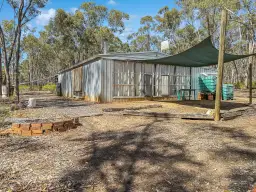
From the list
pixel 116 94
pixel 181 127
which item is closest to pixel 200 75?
pixel 116 94

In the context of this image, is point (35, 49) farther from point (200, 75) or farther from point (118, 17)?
point (200, 75)

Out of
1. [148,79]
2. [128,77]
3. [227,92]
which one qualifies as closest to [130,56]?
[128,77]

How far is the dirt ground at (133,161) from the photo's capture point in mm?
2275

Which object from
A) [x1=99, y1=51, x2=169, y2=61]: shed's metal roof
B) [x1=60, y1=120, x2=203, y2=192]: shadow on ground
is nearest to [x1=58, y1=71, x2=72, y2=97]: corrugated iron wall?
[x1=99, y1=51, x2=169, y2=61]: shed's metal roof

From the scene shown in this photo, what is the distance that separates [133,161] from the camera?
294 centimetres

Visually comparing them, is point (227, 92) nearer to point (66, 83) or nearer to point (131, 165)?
point (131, 165)

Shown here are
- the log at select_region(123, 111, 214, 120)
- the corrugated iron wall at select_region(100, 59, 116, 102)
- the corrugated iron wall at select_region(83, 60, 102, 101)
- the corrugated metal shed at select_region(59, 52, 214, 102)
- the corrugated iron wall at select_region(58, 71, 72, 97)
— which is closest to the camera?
the log at select_region(123, 111, 214, 120)

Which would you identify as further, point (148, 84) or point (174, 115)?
point (148, 84)

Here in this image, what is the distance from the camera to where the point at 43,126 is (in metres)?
4.47

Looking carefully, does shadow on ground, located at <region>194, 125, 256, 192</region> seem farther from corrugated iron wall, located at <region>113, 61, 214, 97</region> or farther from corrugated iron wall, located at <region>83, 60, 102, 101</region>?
corrugated iron wall, located at <region>83, 60, 102, 101</region>

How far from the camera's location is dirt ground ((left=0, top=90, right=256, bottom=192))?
2.28 meters

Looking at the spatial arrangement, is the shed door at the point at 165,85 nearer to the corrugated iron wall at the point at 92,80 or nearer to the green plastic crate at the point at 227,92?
the green plastic crate at the point at 227,92

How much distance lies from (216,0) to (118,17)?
51.4 feet

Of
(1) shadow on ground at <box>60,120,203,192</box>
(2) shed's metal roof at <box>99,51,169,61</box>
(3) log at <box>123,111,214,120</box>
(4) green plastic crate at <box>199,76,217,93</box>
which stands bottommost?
(1) shadow on ground at <box>60,120,203,192</box>
